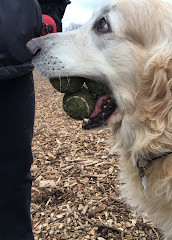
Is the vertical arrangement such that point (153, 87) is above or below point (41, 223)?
above

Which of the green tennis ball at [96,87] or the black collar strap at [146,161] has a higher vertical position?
the green tennis ball at [96,87]

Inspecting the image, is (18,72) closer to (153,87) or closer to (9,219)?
(153,87)

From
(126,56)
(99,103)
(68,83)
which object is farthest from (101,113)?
(126,56)

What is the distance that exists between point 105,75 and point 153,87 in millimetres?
349

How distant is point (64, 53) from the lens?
1.92m

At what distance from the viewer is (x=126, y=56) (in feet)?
6.02

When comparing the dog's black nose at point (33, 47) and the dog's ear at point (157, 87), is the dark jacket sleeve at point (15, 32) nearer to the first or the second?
the dog's black nose at point (33, 47)

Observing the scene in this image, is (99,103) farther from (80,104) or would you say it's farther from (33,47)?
(33,47)

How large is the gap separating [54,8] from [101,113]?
94 centimetres

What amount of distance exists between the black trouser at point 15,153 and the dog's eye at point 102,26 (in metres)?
0.63

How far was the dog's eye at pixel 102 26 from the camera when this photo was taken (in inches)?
76.1

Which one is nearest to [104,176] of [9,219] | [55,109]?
[9,219]


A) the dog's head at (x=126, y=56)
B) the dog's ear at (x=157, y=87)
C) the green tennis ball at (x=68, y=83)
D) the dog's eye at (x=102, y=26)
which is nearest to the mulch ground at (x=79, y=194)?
the green tennis ball at (x=68, y=83)

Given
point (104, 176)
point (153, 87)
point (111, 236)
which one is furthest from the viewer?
point (104, 176)
